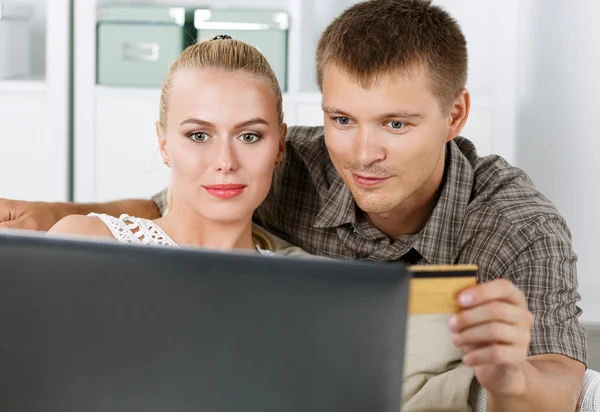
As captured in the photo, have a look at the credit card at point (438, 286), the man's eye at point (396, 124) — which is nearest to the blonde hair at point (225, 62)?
the man's eye at point (396, 124)

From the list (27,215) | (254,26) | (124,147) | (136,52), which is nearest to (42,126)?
(124,147)

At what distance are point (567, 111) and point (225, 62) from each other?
2.25 metres

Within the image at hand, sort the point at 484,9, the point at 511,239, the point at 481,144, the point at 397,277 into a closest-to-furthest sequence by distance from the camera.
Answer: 1. the point at 397,277
2. the point at 511,239
3. the point at 481,144
4. the point at 484,9

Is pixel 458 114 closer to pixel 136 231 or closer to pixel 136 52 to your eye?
pixel 136 231

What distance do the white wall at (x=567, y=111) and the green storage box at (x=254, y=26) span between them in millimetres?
1030

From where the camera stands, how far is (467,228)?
1664 millimetres

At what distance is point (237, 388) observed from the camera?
2.15ft

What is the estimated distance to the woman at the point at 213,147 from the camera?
4.96 feet

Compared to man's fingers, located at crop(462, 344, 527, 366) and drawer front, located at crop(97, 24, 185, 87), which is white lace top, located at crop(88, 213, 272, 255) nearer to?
man's fingers, located at crop(462, 344, 527, 366)

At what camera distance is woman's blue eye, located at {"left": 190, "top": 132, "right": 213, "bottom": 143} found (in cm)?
154

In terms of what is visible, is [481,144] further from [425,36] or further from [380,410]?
[380,410]

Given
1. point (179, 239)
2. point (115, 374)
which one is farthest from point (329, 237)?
point (115, 374)

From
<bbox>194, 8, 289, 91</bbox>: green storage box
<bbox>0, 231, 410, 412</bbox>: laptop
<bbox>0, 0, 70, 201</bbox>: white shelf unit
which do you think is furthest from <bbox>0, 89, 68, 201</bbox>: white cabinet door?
<bbox>0, 231, 410, 412</bbox>: laptop

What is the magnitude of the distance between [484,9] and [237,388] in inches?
111
